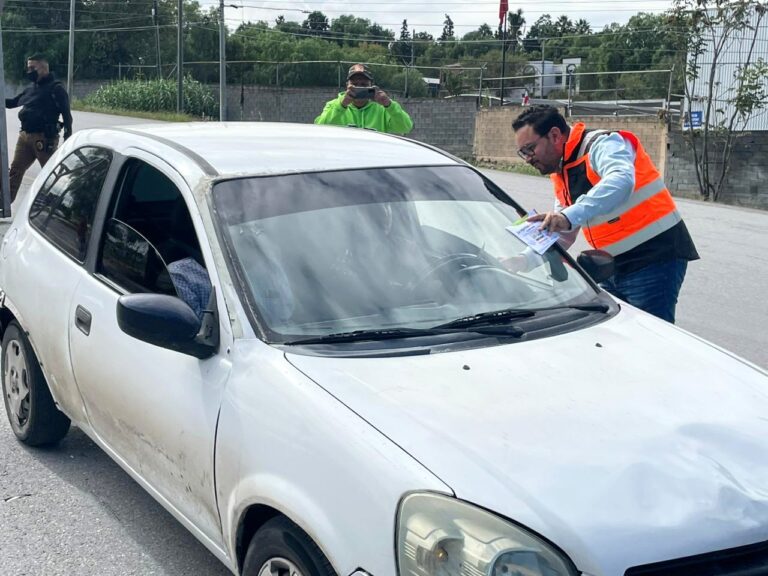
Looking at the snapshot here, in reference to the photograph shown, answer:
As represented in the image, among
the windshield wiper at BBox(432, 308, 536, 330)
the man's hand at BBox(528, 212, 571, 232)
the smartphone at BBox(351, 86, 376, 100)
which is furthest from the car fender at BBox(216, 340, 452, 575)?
the smartphone at BBox(351, 86, 376, 100)

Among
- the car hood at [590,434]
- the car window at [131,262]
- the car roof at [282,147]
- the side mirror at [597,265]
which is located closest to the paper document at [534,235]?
the side mirror at [597,265]

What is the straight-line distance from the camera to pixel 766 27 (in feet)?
77.3

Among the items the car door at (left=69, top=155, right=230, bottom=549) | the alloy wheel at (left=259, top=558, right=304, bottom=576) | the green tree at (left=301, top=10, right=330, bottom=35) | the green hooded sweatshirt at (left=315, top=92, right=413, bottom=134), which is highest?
the green tree at (left=301, top=10, right=330, bottom=35)

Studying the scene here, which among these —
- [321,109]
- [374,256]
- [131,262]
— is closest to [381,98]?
[131,262]

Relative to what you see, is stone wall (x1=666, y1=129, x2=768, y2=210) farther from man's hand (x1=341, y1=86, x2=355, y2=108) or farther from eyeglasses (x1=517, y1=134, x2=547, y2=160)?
eyeglasses (x1=517, y1=134, x2=547, y2=160)

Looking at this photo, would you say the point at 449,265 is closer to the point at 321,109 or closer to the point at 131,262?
the point at 131,262

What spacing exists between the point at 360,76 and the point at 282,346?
17.0 ft

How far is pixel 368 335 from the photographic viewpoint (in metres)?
3.12

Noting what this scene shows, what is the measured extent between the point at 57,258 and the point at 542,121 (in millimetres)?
2385

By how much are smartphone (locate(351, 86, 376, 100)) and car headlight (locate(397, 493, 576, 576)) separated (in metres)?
5.76

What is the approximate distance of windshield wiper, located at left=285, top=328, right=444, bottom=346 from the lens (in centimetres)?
306

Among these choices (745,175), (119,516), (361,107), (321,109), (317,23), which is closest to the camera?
(119,516)

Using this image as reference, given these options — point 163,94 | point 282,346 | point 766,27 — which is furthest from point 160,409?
point 163,94

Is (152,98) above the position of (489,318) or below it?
below
